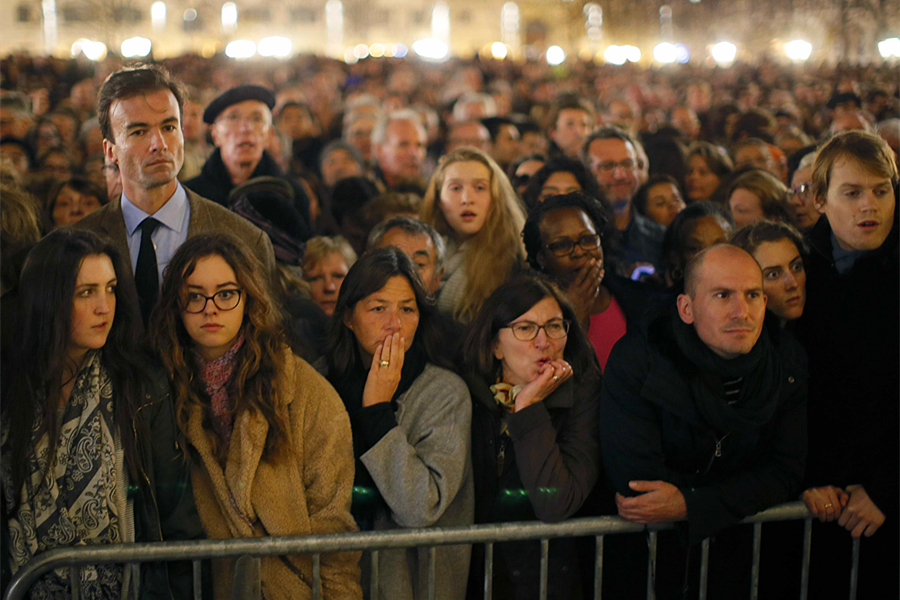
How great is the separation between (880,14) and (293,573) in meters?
10.3

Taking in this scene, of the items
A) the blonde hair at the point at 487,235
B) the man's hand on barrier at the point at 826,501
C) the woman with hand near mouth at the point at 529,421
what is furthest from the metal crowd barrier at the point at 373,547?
the blonde hair at the point at 487,235

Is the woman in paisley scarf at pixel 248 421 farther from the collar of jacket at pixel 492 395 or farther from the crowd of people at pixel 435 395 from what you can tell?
the collar of jacket at pixel 492 395

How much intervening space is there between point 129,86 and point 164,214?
20.1 inches

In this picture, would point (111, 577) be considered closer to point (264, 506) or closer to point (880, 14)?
point (264, 506)

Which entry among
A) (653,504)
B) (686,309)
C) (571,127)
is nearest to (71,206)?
(686,309)

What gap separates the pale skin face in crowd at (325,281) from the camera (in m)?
4.28

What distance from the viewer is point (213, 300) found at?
2.84 m

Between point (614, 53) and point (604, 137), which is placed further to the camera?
point (614, 53)

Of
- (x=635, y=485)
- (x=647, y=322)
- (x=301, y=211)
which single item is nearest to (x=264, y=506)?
(x=635, y=485)

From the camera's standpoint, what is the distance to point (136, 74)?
325 cm

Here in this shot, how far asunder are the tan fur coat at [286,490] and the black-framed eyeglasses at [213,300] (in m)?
0.29

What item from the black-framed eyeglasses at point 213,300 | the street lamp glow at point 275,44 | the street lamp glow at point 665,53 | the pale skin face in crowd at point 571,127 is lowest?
the black-framed eyeglasses at point 213,300

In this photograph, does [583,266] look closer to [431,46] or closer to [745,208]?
[745,208]

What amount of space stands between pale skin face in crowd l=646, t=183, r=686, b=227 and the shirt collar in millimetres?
3064
